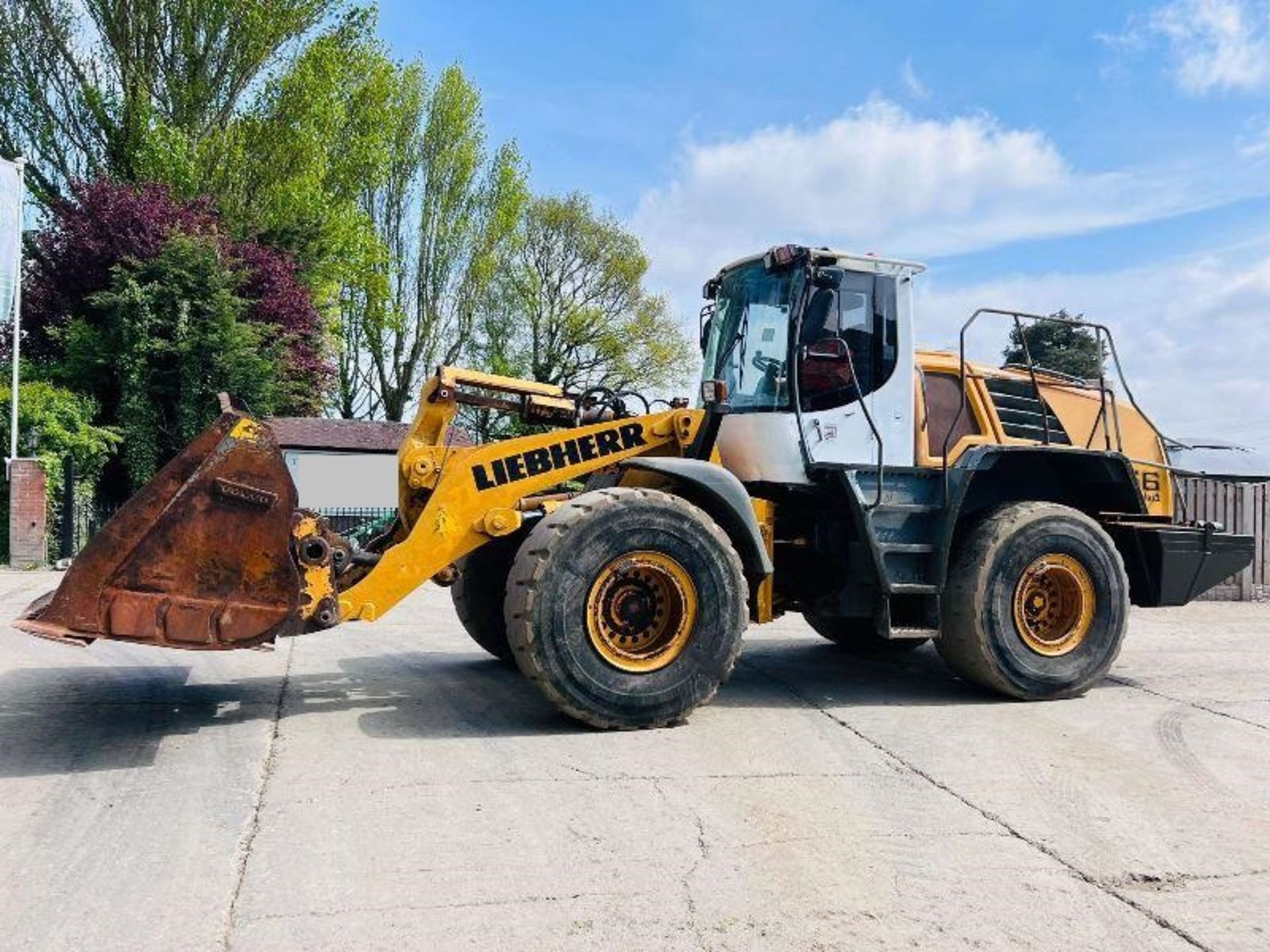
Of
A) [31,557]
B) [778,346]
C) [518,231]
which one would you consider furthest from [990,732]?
[518,231]

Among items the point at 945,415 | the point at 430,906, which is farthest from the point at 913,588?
the point at 430,906

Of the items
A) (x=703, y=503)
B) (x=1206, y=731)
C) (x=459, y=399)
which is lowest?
(x=1206, y=731)

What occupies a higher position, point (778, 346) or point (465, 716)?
point (778, 346)

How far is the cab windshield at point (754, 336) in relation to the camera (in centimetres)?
716

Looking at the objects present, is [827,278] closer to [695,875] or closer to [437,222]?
[695,875]

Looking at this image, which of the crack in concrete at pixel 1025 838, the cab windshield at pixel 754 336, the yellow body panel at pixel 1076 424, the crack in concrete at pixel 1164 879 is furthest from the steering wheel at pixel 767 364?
the crack in concrete at pixel 1164 879

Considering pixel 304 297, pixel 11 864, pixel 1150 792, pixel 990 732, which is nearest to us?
pixel 11 864

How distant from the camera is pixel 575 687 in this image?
5.96 metres

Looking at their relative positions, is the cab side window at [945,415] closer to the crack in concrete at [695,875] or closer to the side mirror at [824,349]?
the side mirror at [824,349]

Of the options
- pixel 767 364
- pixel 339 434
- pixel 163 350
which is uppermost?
pixel 163 350

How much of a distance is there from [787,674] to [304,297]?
19300 millimetres

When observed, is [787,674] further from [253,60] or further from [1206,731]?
[253,60]

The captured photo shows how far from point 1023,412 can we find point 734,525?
8.53 feet

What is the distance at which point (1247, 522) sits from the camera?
49.5ft
